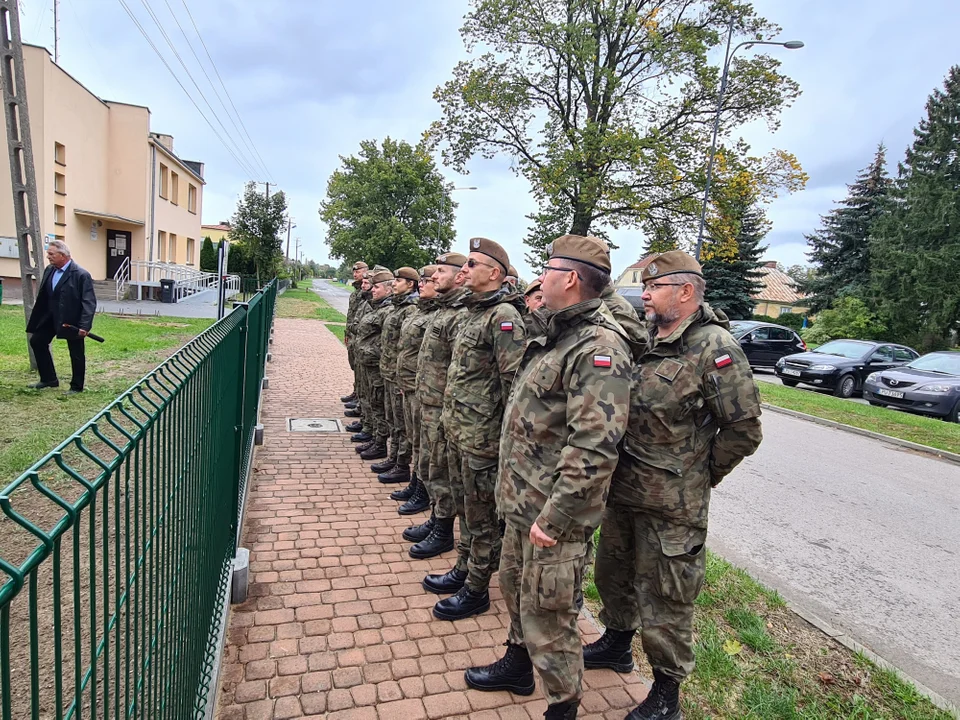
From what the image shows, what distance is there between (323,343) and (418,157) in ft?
105

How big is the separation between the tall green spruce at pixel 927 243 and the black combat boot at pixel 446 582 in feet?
99.8

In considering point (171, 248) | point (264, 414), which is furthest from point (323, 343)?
point (171, 248)

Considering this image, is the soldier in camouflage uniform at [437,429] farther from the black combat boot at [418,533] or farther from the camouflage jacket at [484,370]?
the camouflage jacket at [484,370]

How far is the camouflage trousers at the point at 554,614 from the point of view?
7.87 feet

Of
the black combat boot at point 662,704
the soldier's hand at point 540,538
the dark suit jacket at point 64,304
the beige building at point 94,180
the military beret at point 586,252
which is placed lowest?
the black combat boot at point 662,704

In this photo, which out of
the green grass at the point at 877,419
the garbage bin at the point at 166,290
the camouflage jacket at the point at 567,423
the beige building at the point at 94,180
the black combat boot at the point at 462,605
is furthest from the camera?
the garbage bin at the point at 166,290

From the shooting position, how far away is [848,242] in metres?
32.8

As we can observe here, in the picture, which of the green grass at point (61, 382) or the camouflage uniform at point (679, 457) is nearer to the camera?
the camouflage uniform at point (679, 457)

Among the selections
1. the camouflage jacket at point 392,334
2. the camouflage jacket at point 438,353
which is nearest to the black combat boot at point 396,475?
the camouflage jacket at point 392,334

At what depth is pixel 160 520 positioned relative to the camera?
5.58 ft

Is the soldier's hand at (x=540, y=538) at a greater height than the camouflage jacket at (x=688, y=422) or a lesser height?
lesser

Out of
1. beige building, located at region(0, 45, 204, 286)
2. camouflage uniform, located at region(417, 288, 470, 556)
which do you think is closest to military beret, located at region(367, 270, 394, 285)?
camouflage uniform, located at region(417, 288, 470, 556)

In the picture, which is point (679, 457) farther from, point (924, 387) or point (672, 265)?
point (924, 387)

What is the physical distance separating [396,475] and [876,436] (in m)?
8.41
